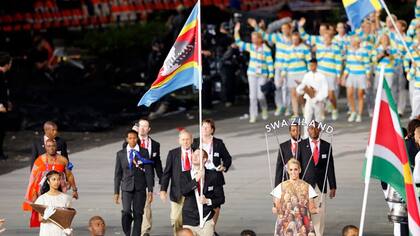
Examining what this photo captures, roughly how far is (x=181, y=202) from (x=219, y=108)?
1428 cm

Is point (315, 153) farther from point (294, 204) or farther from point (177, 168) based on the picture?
point (294, 204)

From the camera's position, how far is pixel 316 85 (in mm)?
27438

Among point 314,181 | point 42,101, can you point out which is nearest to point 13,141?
point 42,101

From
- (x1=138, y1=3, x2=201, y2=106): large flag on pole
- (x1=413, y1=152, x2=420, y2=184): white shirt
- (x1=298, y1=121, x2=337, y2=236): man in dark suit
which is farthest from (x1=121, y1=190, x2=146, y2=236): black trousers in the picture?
(x1=413, y1=152, x2=420, y2=184): white shirt

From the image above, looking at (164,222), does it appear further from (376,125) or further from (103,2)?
(103,2)

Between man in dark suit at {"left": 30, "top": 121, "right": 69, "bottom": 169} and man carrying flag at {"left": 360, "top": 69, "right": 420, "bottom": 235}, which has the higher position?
man in dark suit at {"left": 30, "top": 121, "right": 69, "bottom": 169}

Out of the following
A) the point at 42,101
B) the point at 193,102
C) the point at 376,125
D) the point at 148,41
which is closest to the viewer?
the point at 376,125

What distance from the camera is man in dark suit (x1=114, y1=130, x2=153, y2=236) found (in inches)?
757

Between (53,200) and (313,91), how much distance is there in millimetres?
9976

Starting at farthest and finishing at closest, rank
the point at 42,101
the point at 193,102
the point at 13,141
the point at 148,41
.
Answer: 1. the point at 148,41
2. the point at 193,102
3. the point at 42,101
4. the point at 13,141

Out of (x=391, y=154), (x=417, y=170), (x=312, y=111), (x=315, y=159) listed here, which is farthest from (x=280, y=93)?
(x=391, y=154)

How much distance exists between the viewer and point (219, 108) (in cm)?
3334

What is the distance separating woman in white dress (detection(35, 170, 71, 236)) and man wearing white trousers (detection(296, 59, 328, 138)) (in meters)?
9.72

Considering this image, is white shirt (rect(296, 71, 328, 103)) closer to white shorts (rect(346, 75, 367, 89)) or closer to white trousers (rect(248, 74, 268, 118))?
white trousers (rect(248, 74, 268, 118))
